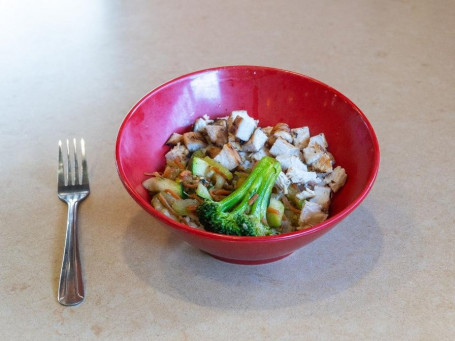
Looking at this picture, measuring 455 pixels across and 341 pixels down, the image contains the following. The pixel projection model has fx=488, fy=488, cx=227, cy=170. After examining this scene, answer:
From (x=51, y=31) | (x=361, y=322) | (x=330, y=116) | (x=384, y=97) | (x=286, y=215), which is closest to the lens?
(x=361, y=322)

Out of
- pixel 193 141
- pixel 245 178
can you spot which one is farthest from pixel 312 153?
pixel 193 141

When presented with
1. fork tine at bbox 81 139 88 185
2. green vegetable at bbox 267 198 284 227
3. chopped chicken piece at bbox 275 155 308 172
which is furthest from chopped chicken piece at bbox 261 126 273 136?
fork tine at bbox 81 139 88 185

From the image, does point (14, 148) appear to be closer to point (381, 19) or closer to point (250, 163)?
point (250, 163)

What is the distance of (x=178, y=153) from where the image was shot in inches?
42.4

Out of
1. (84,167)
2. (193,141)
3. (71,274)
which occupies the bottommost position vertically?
(71,274)

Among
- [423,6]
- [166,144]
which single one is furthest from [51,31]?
[423,6]

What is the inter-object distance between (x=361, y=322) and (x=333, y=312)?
0.05 m

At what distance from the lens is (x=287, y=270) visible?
0.95m

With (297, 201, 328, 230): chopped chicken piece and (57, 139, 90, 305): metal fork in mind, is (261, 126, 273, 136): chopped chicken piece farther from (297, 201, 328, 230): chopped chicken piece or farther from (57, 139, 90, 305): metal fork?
(57, 139, 90, 305): metal fork

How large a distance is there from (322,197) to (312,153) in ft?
0.38

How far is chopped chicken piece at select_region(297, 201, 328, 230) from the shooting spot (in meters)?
0.93

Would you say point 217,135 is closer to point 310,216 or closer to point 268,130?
point 268,130

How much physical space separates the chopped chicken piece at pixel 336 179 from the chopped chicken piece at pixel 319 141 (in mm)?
85

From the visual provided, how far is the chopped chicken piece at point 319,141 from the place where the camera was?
1.09 metres
